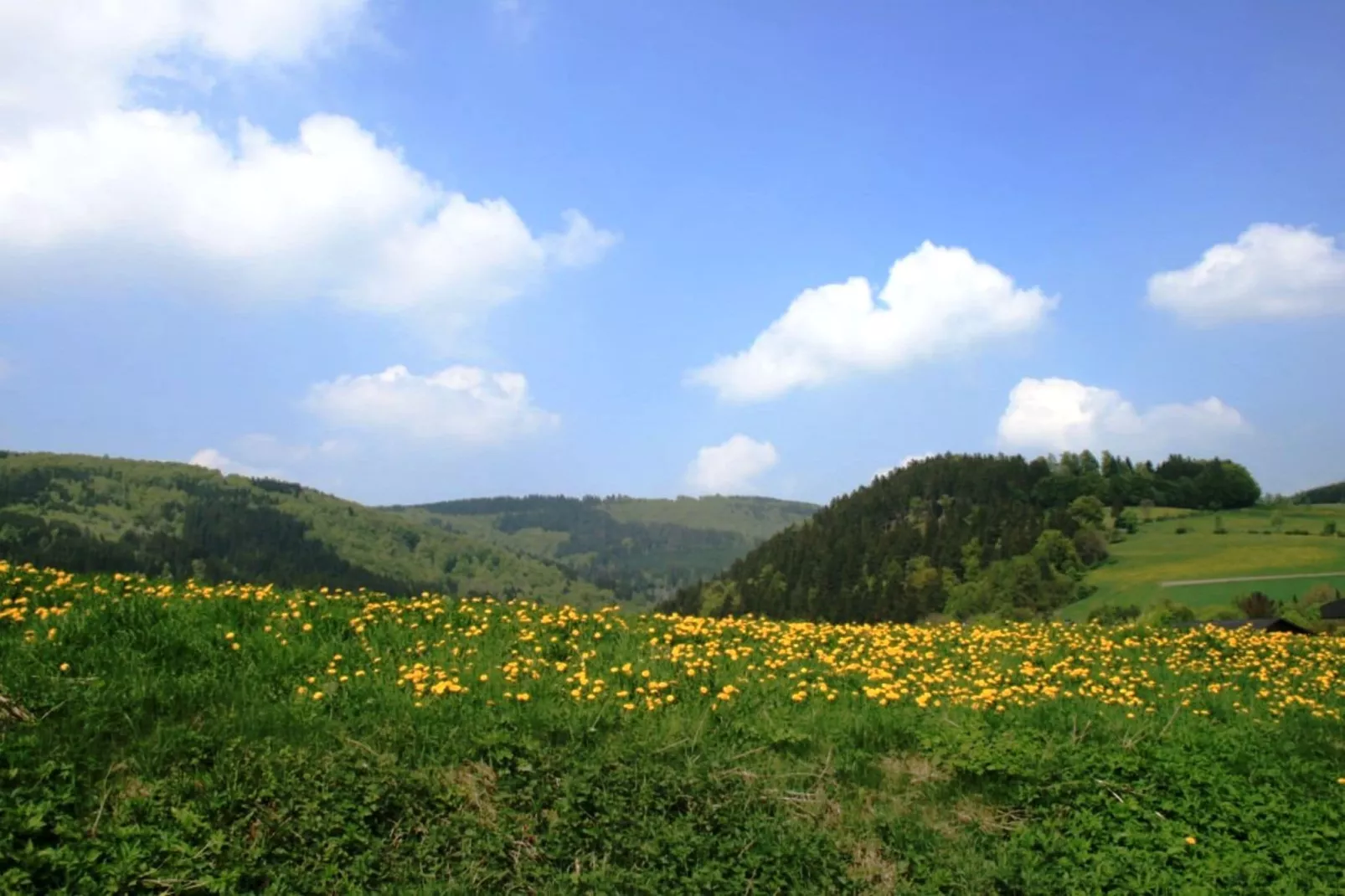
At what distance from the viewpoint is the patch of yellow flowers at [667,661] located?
882cm

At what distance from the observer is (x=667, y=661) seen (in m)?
9.99

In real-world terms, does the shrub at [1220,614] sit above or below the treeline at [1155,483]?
below

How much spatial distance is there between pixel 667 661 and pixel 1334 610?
49175mm

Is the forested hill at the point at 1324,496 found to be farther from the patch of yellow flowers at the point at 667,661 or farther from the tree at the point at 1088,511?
the patch of yellow flowers at the point at 667,661

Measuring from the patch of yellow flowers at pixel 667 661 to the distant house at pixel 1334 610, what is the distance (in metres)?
37.5

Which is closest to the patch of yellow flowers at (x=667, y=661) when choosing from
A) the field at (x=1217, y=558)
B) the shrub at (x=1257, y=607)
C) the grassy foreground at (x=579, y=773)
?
the grassy foreground at (x=579, y=773)

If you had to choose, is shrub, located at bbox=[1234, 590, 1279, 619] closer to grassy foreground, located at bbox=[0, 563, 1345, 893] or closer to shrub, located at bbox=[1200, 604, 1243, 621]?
shrub, located at bbox=[1200, 604, 1243, 621]

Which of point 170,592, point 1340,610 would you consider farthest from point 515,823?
point 1340,610

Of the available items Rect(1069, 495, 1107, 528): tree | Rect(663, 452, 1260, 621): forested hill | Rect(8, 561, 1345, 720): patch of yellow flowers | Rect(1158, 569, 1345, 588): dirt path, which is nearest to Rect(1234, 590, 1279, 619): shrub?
Rect(1158, 569, 1345, 588): dirt path

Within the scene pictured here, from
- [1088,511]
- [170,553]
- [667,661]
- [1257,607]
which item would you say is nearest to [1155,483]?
[1088,511]

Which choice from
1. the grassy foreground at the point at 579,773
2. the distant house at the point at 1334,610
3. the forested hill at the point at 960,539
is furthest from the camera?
the forested hill at the point at 960,539

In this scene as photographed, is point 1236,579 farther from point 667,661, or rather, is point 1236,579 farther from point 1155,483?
point 667,661

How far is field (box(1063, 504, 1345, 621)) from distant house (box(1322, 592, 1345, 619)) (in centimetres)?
2478

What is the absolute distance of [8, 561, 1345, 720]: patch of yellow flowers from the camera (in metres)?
8.82
